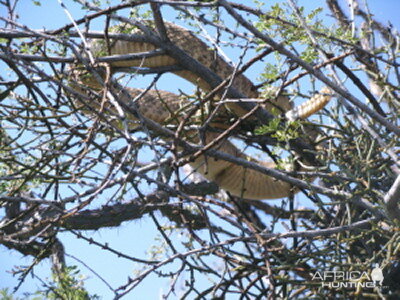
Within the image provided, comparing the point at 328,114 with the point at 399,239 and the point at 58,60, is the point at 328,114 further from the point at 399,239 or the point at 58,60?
the point at 58,60

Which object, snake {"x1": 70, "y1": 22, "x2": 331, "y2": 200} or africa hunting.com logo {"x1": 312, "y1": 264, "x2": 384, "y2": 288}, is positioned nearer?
africa hunting.com logo {"x1": 312, "y1": 264, "x2": 384, "y2": 288}

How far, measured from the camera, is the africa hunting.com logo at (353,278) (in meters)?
3.08

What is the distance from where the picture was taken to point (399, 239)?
125 inches

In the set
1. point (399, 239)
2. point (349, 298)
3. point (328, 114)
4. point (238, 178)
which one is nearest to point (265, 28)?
point (328, 114)

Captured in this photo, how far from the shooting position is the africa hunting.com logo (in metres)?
3.08

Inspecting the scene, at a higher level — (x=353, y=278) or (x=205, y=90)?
(x=205, y=90)

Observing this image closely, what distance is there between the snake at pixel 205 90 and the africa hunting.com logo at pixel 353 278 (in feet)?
2.00

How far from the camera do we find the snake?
4059mm

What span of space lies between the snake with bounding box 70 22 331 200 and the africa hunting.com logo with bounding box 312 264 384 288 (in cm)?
61

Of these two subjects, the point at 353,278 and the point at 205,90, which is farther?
the point at 205,90

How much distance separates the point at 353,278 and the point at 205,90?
187 centimetres

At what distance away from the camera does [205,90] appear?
4508 mm

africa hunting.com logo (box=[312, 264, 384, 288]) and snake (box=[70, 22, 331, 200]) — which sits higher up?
snake (box=[70, 22, 331, 200])

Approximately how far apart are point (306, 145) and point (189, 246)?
113 cm
